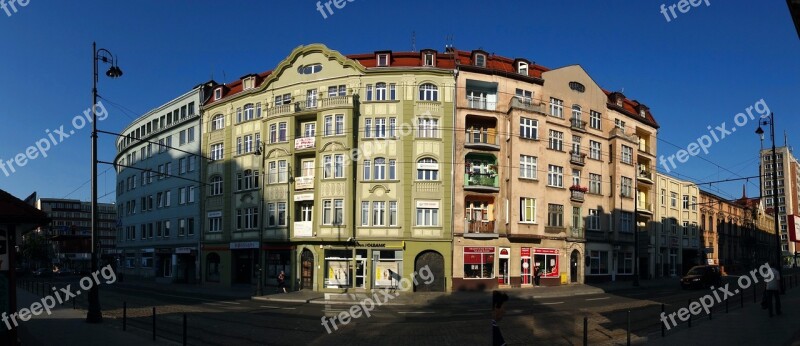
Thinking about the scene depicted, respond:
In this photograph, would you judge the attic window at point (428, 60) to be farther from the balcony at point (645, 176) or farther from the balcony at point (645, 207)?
the balcony at point (645, 207)

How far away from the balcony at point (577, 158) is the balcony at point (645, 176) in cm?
969

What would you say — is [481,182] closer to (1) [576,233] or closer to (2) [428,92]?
(2) [428,92]

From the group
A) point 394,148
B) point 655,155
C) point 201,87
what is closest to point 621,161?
point 655,155

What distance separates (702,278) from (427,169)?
20.4 metres

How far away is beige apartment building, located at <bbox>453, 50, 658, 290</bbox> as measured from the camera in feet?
125

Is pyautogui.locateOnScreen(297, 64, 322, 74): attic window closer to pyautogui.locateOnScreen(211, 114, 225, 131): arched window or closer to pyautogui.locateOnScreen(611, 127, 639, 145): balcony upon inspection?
pyautogui.locateOnScreen(211, 114, 225, 131): arched window

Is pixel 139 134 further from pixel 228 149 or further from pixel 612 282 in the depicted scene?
pixel 612 282

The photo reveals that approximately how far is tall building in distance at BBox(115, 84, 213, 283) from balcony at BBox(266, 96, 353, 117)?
36.2 ft

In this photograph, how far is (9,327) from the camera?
38.6 feet

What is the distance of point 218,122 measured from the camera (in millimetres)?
47469

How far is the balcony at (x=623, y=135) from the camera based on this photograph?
46.5 m

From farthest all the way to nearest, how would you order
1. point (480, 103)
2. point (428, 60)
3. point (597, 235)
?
point (597, 235)
point (480, 103)
point (428, 60)

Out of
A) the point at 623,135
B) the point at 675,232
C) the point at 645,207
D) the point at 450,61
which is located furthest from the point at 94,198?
the point at 675,232
